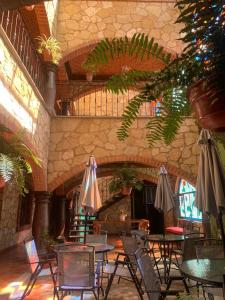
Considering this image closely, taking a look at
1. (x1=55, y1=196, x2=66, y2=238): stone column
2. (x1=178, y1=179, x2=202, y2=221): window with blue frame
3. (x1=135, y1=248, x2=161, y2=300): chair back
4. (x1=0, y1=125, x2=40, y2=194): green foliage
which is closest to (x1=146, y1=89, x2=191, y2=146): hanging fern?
(x1=135, y1=248, x2=161, y2=300): chair back

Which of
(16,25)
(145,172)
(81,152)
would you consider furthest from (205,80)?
(145,172)

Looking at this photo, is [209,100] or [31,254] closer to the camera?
[209,100]

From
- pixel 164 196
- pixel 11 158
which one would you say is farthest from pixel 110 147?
pixel 11 158

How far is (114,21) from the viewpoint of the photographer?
25.6ft

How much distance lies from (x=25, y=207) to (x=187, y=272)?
8527mm

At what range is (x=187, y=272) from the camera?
2432 mm

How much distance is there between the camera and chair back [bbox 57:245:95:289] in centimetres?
302

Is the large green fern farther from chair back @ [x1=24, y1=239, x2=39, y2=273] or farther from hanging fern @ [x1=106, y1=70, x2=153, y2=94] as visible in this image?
chair back @ [x1=24, y1=239, x2=39, y2=273]

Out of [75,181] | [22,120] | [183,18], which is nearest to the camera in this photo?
[183,18]

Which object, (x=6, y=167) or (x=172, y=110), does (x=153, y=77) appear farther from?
(x=6, y=167)

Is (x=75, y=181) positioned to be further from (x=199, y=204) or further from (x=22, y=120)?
(x=199, y=204)

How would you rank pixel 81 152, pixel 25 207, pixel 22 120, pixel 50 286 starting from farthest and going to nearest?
pixel 25 207 < pixel 81 152 < pixel 22 120 < pixel 50 286

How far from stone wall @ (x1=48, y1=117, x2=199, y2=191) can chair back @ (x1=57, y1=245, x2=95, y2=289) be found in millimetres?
3883

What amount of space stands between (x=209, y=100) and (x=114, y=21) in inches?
287
